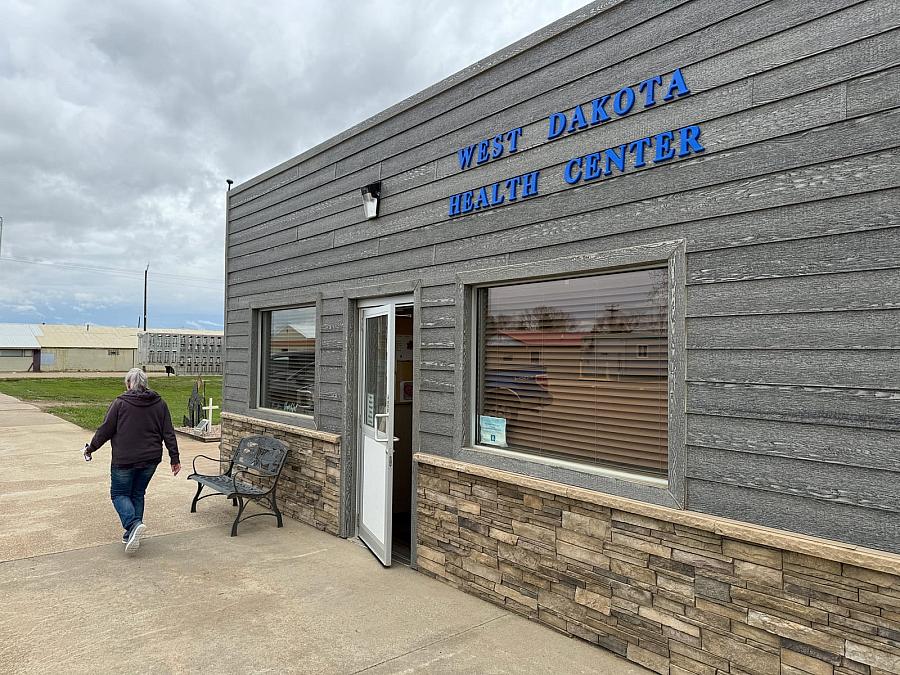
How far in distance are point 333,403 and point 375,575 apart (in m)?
1.70

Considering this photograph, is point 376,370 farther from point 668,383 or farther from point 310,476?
point 668,383

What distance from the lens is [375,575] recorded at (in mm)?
4496

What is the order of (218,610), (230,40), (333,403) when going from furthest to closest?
(230,40) → (333,403) → (218,610)

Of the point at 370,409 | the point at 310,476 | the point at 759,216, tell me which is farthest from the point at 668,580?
the point at 310,476

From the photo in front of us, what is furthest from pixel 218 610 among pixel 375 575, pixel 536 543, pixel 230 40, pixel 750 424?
pixel 230 40

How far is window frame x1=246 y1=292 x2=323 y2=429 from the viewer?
5852 millimetres

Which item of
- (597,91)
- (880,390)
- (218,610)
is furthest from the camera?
(218,610)

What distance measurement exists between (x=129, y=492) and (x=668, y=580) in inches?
169

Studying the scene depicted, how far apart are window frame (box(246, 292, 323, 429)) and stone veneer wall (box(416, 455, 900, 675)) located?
6.73 ft

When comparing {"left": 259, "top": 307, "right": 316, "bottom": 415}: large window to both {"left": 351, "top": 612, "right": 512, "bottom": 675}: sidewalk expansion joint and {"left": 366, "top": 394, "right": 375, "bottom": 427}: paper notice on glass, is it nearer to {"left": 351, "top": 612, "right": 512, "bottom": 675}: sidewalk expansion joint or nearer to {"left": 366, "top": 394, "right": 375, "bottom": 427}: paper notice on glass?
{"left": 366, "top": 394, "right": 375, "bottom": 427}: paper notice on glass

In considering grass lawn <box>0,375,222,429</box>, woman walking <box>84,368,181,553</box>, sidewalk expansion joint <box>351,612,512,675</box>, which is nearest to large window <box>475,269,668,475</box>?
sidewalk expansion joint <box>351,612,512,675</box>

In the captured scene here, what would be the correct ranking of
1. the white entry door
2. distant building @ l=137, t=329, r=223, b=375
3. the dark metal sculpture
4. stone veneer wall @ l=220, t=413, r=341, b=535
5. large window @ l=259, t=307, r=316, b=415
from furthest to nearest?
1. distant building @ l=137, t=329, r=223, b=375
2. the dark metal sculpture
3. large window @ l=259, t=307, r=316, b=415
4. stone veneer wall @ l=220, t=413, r=341, b=535
5. the white entry door

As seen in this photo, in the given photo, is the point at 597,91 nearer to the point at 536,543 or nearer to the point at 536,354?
the point at 536,354

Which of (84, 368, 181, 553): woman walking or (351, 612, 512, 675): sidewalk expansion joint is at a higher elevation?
(84, 368, 181, 553): woman walking
